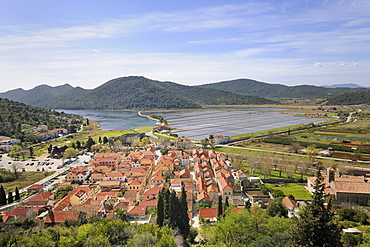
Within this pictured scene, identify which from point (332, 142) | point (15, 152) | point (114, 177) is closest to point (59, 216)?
point (114, 177)

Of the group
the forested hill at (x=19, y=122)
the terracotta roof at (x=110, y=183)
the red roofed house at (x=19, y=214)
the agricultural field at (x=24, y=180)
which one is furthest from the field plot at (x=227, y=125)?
the red roofed house at (x=19, y=214)

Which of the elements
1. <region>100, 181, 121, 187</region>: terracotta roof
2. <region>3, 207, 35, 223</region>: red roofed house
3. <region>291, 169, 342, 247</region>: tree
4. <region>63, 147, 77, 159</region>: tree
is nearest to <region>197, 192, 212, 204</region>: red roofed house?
<region>100, 181, 121, 187</region>: terracotta roof

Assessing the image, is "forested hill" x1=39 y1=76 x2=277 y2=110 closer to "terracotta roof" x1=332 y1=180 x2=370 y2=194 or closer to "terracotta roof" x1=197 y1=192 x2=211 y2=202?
"terracotta roof" x1=197 y1=192 x2=211 y2=202

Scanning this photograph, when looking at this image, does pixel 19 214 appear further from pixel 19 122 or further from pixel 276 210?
pixel 19 122

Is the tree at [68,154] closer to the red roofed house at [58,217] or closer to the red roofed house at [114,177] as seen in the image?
the red roofed house at [114,177]

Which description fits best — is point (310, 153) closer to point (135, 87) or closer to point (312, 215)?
point (312, 215)
